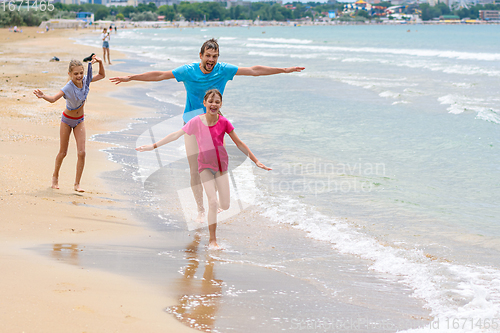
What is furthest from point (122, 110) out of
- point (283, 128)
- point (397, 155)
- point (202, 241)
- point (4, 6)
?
point (4, 6)

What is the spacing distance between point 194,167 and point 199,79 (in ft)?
3.17

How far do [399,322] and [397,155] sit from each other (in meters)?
5.78

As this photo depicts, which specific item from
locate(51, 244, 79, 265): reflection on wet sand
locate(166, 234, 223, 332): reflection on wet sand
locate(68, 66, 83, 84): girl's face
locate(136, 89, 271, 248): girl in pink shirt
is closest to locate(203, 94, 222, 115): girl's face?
locate(136, 89, 271, 248): girl in pink shirt

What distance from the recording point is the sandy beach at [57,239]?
3062 mm

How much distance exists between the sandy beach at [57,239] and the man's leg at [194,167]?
75 cm

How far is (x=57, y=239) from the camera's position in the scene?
14.5 ft

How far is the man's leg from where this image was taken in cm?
523

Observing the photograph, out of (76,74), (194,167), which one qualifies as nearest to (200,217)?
(194,167)

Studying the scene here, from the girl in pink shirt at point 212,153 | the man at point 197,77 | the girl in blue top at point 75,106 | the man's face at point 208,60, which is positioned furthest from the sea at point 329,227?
the man's face at point 208,60

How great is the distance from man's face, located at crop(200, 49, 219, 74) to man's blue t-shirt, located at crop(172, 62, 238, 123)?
5 cm

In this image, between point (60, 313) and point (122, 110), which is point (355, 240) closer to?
point (60, 313)

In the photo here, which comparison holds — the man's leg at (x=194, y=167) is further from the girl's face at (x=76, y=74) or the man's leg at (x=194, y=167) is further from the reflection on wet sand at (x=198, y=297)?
the girl's face at (x=76, y=74)

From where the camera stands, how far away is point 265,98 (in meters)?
16.0

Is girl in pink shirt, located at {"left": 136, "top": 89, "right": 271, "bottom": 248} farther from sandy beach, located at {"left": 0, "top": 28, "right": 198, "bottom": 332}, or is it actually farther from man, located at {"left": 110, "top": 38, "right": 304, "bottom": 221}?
sandy beach, located at {"left": 0, "top": 28, "right": 198, "bottom": 332}
